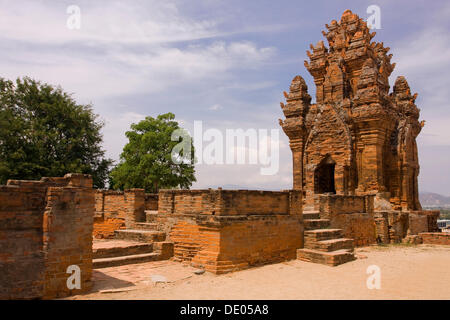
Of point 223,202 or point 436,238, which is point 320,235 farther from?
A: point 436,238

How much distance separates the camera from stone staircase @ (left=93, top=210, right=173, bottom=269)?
8.22 metres

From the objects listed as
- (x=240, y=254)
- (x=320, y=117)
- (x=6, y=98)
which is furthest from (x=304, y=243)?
(x=6, y=98)

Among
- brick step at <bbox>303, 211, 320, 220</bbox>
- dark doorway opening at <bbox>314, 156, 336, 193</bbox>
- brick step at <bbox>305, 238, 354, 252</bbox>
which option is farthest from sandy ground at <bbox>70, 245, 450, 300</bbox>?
dark doorway opening at <bbox>314, 156, 336, 193</bbox>

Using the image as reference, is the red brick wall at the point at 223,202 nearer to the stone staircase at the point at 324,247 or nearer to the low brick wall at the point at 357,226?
the stone staircase at the point at 324,247

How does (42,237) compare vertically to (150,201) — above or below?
below

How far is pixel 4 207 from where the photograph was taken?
18.2 ft

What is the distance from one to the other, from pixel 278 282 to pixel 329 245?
114 inches

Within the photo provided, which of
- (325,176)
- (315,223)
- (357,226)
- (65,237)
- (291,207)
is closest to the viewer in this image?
Result: (65,237)

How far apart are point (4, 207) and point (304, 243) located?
7512 millimetres

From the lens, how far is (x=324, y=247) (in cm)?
962

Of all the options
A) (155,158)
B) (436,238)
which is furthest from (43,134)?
(436,238)

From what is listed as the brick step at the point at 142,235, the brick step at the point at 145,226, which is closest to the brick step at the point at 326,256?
the brick step at the point at 142,235
